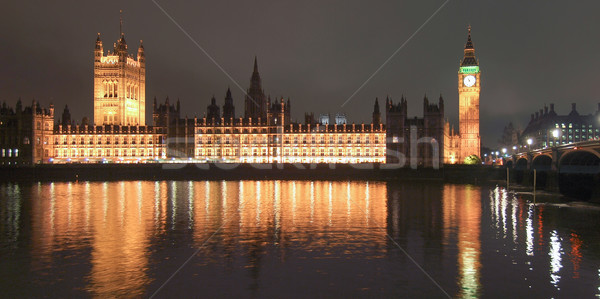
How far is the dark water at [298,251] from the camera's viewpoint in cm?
1777

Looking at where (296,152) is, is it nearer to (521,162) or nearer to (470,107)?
(521,162)

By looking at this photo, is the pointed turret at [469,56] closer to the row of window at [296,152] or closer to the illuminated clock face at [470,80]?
the illuminated clock face at [470,80]

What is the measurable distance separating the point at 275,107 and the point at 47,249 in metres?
100

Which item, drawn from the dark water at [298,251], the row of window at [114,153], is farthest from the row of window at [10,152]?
the dark water at [298,251]

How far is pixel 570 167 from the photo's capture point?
57.0 m

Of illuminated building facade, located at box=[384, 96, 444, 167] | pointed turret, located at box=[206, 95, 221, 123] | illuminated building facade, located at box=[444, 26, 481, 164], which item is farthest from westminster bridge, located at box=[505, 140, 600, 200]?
pointed turret, located at box=[206, 95, 221, 123]

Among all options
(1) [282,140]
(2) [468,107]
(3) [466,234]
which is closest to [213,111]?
(1) [282,140]

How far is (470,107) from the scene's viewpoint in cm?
14050

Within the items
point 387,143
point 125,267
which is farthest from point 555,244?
point 387,143

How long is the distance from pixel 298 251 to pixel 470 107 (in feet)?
415

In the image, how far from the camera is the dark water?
58.3ft

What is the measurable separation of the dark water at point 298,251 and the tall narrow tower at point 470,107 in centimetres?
10333

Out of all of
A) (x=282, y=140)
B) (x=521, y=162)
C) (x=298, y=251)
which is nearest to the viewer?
(x=298, y=251)

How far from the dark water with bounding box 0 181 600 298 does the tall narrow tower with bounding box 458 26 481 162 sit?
339ft
